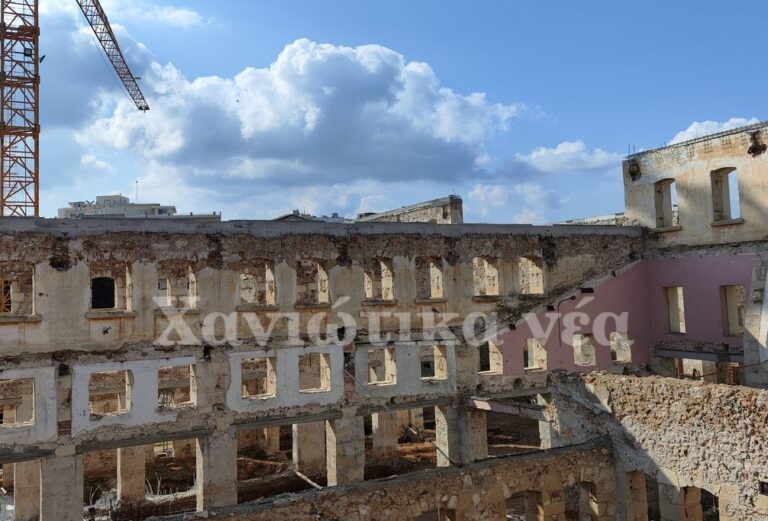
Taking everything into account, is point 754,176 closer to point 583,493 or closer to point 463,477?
point 583,493

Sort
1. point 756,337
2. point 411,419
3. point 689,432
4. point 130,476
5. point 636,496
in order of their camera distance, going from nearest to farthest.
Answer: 1. point 689,432
2. point 636,496
3. point 756,337
4. point 130,476
5. point 411,419

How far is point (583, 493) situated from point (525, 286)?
12.5m

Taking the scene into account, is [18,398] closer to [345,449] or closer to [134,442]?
[134,442]

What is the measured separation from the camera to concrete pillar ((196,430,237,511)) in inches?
734

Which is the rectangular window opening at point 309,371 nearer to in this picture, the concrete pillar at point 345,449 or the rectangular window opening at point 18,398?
the concrete pillar at point 345,449

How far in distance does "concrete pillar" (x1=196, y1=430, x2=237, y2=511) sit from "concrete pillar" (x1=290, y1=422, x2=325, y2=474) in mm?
5120

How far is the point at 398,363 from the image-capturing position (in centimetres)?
2138

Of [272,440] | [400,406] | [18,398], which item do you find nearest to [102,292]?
[18,398]

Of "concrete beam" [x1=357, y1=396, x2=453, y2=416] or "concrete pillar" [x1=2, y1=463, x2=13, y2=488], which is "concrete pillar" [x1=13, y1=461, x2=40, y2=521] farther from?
"concrete beam" [x1=357, y1=396, x2=453, y2=416]

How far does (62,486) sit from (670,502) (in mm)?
15652

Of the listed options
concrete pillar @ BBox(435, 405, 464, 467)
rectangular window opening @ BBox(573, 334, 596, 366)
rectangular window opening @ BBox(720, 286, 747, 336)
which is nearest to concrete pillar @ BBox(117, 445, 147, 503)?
concrete pillar @ BBox(435, 405, 464, 467)

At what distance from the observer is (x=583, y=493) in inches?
648

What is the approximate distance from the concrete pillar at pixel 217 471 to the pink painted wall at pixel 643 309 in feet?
32.7

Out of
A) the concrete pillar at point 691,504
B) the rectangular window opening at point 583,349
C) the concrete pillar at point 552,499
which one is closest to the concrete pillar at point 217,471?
the concrete pillar at point 552,499
